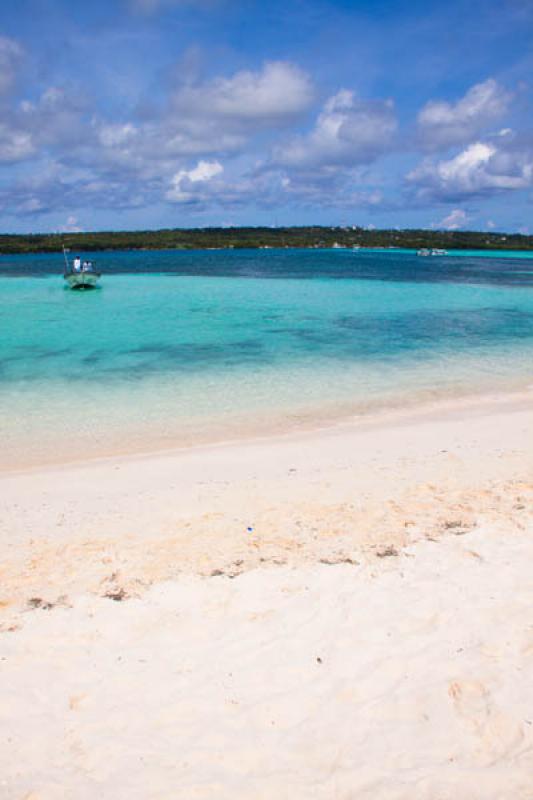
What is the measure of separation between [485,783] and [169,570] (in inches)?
149

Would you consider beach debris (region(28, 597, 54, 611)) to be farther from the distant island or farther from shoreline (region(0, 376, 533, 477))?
the distant island

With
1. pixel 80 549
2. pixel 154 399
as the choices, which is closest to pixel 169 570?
pixel 80 549

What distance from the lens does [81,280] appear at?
49000 mm

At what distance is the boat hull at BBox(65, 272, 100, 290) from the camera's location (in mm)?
48844

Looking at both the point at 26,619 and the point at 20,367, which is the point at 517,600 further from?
the point at 20,367

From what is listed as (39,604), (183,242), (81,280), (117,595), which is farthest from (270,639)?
(183,242)

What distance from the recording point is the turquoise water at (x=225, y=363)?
503 inches

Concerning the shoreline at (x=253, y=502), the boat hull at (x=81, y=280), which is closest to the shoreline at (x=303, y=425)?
the shoreline at (x=253, y=502)

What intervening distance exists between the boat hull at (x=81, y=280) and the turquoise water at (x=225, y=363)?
9.85 metres

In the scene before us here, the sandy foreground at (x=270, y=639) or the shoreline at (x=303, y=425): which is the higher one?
the shoreline at (x=303, y=425)

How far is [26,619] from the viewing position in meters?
5.38

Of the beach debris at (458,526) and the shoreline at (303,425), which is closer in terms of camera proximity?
the beach debris at (458,526)

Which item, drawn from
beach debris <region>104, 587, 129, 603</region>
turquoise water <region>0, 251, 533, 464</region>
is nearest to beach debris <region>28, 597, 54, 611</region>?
beach debris <region>104, 587, 129, 603</region>

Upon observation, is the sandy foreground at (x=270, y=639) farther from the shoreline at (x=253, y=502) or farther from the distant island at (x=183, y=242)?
the distant island at (x=183, y=242)
